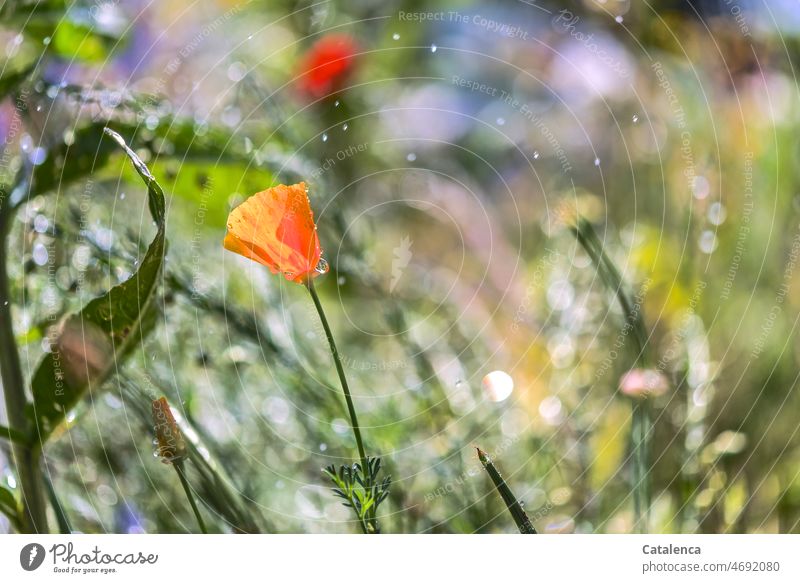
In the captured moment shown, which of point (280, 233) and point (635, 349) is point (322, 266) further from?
point (635, 349)

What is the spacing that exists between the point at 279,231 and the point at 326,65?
0.18m

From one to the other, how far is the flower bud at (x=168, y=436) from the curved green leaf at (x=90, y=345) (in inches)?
2.0

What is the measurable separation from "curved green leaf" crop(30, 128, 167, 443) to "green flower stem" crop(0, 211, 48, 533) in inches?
0.4

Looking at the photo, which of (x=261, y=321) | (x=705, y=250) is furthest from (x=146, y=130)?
(x=705, y=250)

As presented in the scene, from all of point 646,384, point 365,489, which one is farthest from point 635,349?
point 365,489

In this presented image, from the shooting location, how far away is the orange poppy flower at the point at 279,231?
417 mm

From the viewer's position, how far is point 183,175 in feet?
1.66

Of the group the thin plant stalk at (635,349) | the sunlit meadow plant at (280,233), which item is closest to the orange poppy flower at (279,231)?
the sunlit meadow plant at (280,233)

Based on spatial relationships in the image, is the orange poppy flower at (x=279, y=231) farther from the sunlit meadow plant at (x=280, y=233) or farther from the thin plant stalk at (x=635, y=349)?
the thin plant stalk at (x=635, y=349)

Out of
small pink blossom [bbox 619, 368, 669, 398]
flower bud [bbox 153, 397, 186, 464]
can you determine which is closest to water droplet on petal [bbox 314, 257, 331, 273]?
flower bud [bbox 153, 397, 186, 464]
